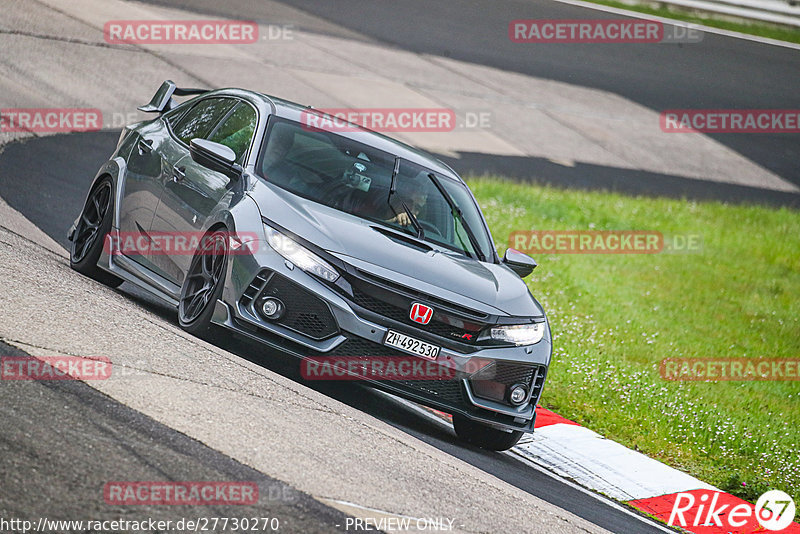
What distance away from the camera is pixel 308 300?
6555 mm

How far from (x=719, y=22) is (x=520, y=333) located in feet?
79.5

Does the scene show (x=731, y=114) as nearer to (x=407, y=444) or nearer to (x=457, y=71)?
(x=457, y=71)

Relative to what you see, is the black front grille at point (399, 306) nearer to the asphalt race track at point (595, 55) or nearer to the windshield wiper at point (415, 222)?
the windshield wiper at point (415, 222)

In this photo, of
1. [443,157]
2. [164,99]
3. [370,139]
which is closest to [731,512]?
[370,139]

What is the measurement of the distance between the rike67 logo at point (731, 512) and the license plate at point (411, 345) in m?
2.06

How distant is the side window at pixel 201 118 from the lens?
8336 mm

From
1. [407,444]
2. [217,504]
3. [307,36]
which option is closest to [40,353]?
[217,504]

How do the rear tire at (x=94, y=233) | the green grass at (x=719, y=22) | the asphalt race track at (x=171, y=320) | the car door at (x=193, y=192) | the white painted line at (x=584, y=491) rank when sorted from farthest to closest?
the green grass at (x=719, y=22) < the rear tire at (x=94, y=233) < the car door at (x=193, y=192) < the white painted line at (x=584, y=491) < the asphalt race track at (x=171, y=320)

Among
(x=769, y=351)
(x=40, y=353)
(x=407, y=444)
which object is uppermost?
(x=40, y=353)

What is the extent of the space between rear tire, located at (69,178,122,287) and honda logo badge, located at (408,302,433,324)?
284 centimetres

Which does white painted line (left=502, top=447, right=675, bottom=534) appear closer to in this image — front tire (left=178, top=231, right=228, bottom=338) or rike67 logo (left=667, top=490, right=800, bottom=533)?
rike67 logo (left=667, top=490, right=800, bottom=533)

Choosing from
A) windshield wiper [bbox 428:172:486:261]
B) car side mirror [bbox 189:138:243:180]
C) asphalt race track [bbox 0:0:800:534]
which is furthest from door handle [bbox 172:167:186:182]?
windshield wiper [bbox 428:172:486:261]

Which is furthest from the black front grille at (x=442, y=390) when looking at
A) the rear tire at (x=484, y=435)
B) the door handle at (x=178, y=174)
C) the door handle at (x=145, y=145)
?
the door handle at (x=145, y=145)

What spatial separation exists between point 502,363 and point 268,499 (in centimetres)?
259
